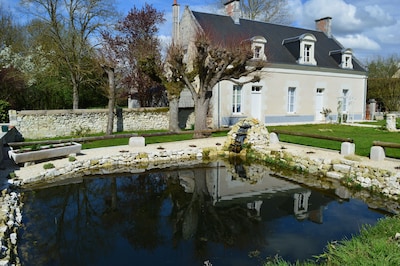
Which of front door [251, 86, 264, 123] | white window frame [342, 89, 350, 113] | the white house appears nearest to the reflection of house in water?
the white house

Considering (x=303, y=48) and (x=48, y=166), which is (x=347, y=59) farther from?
(x=48, y=166)

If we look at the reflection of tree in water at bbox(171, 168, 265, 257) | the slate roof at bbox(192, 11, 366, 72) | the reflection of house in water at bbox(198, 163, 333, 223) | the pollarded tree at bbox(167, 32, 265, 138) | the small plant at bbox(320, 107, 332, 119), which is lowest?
the reflection of tree in water at bbox(171, 168, 265, 257)

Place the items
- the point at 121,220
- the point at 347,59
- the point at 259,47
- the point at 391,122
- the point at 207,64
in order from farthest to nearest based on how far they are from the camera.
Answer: the point at 347,59 → the point at 259,47 → the point at 391,122 → the point at 207,64 → the point at 121,220

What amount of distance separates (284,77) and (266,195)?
1119 centimetres

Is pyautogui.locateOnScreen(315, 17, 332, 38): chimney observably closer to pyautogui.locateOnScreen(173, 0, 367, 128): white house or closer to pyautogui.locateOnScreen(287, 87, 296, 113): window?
pyautogui.locateOnScreen(173, 0, 367, 128): white house

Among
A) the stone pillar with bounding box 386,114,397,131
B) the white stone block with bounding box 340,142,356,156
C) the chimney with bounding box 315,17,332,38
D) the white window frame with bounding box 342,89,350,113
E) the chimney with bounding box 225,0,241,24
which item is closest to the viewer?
the white stone block with bounding box 340,142,356,156

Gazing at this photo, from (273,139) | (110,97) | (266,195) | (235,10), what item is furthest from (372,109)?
(266,195)

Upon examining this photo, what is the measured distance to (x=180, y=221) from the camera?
538cm

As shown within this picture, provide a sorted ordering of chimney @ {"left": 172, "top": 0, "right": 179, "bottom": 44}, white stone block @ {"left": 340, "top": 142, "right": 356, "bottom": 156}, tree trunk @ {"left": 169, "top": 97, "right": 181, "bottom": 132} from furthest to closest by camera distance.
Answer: chimney @ {"left": 172, "top": 0, "right": 179, "bottom": 44}, tree trunk @ {"left": 169, "top": 97, "right": 181, "bottom": 132}, white stone block @ {"left": 340, "top": 142, "right": 356, "bottom": 156}

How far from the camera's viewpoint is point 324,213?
5719 mm

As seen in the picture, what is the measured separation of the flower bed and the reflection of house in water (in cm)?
394

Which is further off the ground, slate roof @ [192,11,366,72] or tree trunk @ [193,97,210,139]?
slate roof @ [192,11,366,72]

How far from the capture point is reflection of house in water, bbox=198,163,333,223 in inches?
229

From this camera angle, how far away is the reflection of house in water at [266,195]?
5.82 meters
